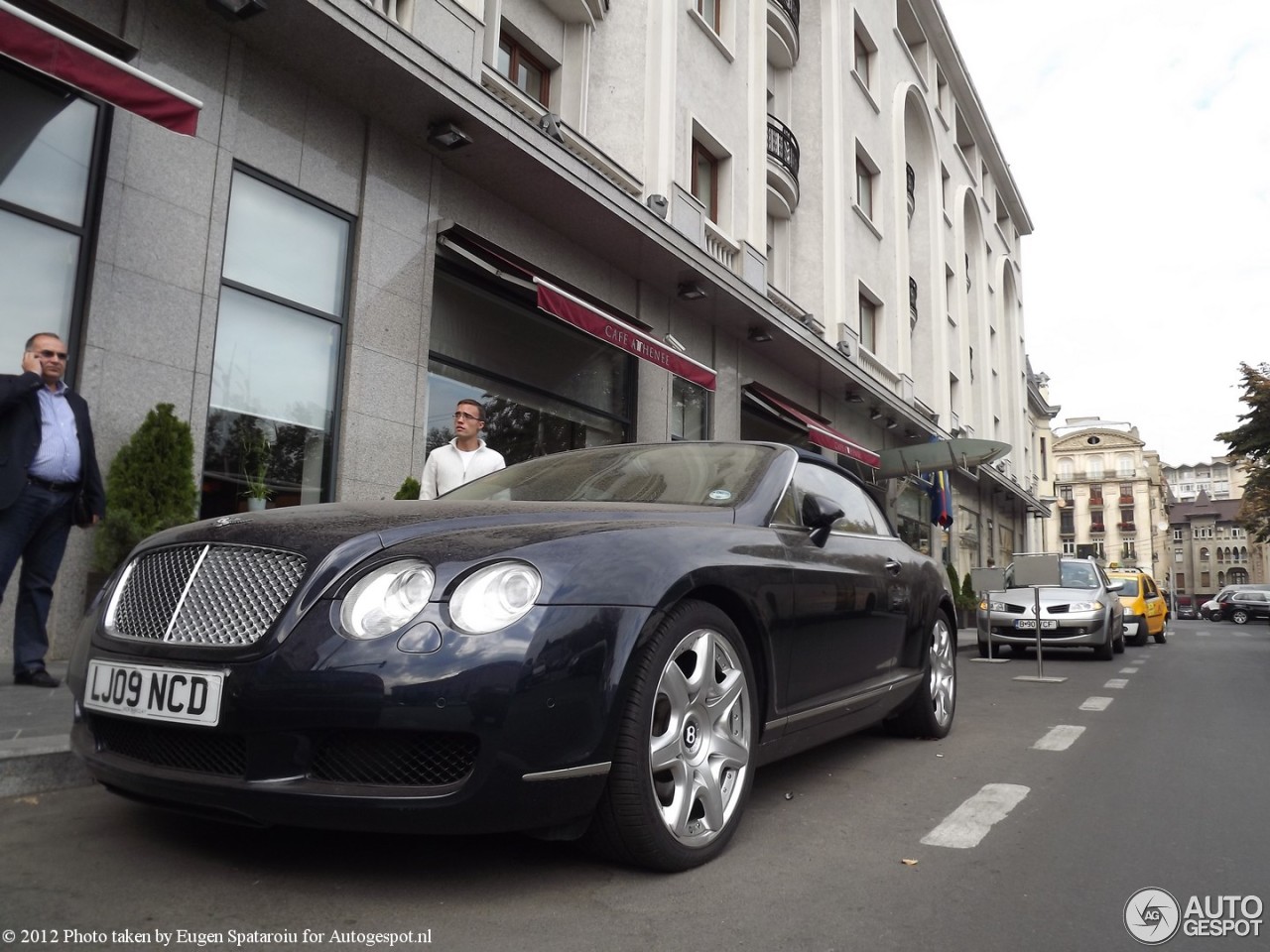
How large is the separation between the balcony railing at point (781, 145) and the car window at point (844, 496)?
43.4 feet

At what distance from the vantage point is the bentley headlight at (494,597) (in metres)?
2.39

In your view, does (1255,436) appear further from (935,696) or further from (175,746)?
(175,746)

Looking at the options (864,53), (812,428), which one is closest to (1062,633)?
(812,428)

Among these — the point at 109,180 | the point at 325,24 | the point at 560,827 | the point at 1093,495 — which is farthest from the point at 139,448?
the point at 1093,495

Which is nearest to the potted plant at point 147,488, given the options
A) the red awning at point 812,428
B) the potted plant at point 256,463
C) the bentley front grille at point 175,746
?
the potted plant at point 256,463

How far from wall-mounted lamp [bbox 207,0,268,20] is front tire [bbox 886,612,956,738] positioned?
6312 millimetres

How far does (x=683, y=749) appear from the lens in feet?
9.16

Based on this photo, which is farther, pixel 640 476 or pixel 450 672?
pixel 640 476

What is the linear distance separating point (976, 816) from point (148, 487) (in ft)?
17.8

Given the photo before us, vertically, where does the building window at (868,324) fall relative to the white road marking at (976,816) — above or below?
above

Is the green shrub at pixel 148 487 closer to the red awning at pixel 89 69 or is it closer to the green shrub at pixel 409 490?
the green shrub at pixel 409 490

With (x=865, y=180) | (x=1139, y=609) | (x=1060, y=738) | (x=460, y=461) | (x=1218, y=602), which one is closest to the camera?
(x=1060, y=738)

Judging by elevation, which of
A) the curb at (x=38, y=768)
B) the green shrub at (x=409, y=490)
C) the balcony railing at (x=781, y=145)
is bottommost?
the curb at (x=38, y=768)

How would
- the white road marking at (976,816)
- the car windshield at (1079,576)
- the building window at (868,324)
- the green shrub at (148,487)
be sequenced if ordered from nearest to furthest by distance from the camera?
1. the white road marking at (976,816)
2. the green shrub at (148,487)
3. the car windshield at (1079,576)
4. the building window at (868,324)
